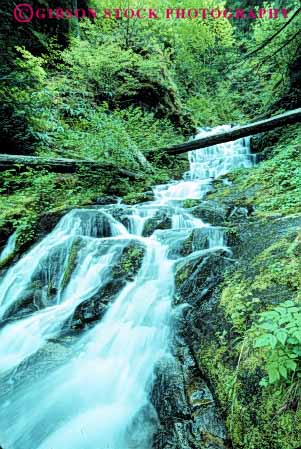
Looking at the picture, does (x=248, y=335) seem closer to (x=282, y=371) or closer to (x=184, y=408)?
(x=282, y=371)

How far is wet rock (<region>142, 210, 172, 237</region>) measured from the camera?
18.9ft

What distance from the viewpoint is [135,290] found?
14.1 ft

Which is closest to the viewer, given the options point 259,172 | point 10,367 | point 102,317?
point 10,367

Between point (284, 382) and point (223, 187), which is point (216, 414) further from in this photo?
point (223, 187)

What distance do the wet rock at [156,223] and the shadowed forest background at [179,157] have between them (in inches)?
39.1

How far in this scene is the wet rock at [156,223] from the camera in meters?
5.77

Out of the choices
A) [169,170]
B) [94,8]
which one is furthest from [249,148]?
[94,8]

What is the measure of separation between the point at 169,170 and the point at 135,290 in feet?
20.8

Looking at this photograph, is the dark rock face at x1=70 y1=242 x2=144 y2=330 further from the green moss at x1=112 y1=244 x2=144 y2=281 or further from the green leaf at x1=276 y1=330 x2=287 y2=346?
the green leaf at x1=276 y1=330 x2=287 y2=346

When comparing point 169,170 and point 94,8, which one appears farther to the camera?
point 94,8

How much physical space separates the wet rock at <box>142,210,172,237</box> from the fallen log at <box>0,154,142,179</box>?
2321mm

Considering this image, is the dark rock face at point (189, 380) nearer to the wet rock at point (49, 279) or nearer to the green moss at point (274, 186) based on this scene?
the green moss at point (274, 186)

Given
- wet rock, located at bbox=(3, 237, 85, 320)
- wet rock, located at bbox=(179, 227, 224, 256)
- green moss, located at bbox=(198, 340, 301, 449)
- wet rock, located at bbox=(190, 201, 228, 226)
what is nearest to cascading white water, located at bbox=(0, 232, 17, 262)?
wet rock, located at bbox=(3, 237, 85, 320)

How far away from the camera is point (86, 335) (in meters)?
3.85
